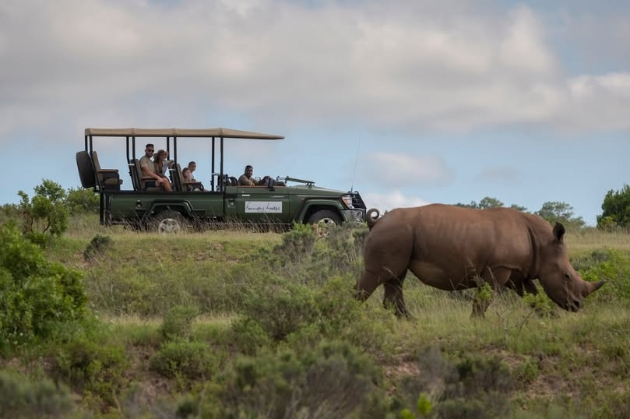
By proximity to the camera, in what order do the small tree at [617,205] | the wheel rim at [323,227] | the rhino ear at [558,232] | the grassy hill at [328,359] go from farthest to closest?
1. the small tree at [617,205]
2. the wheel rim at [323,227]
3. the rhino ear at [558,232]
4. the grassy hill at [328,359]

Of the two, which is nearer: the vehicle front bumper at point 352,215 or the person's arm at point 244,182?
the person's arm at point 244,182

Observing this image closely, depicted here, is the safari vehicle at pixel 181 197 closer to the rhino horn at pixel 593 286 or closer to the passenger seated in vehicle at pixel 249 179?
the passenger seated in vehicle at pixel 249 179

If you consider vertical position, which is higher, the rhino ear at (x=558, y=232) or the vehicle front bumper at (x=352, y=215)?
the rhino ear at (x=558, y=232)

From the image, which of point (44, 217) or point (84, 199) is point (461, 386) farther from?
point (84, 199)

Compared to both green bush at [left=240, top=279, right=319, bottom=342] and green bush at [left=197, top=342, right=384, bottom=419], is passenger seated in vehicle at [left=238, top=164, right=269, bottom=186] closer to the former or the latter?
green bush at [left=240, top=279, right=319, bottom=342]

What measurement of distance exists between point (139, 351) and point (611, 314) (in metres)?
5.78

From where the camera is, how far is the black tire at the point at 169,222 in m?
27.5

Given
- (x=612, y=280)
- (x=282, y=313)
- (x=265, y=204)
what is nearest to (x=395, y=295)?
(x=282, y=313)

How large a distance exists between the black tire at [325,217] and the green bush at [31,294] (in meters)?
13.7

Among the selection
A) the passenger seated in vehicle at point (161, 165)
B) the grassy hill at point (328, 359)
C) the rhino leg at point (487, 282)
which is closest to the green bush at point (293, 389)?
the grassy hill at point (328, 359)

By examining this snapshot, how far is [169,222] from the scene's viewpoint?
90.3ft

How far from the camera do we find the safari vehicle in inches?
1079

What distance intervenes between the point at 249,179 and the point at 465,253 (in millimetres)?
13890

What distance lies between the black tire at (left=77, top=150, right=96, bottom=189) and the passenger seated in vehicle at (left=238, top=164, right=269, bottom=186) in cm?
338
